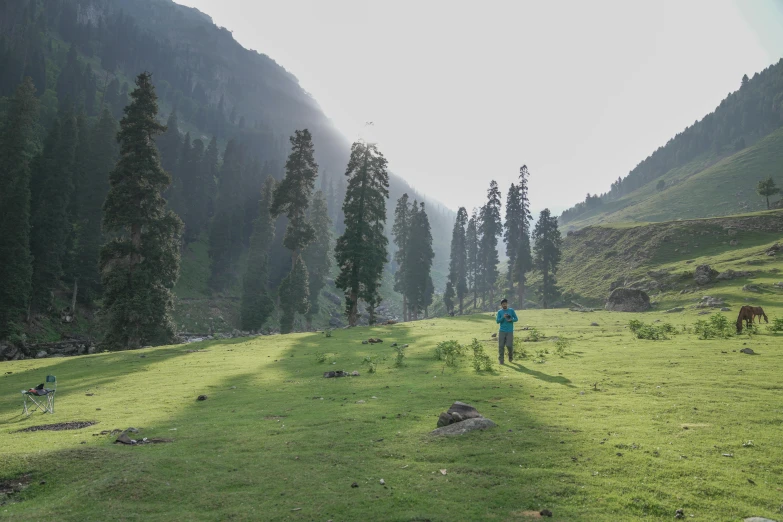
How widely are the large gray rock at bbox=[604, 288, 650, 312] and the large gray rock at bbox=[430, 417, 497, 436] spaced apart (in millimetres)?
49963

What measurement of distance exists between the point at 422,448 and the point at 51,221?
71152 mm

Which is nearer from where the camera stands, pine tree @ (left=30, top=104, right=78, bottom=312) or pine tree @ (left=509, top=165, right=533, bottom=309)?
pine tree @ (left=30, top=104, right=78, bottom=312)

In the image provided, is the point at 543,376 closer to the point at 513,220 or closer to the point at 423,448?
the point at 423,448

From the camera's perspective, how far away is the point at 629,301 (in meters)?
53.2

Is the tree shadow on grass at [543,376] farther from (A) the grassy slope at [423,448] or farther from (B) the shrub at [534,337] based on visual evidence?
(B) the shrub at [534,337]

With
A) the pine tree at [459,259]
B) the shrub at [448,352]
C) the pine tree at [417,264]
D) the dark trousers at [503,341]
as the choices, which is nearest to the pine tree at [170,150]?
the pine tree at [417,264]

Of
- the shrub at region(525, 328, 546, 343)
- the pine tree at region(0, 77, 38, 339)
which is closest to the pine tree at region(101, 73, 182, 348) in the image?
the pine tree at region(0, 77, 38, 339)

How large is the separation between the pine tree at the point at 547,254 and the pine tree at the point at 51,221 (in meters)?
79.3

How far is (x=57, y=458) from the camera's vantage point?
923 centimetres

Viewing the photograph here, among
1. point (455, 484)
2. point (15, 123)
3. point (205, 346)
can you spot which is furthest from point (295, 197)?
point (455, 484)

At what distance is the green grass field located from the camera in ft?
23.5

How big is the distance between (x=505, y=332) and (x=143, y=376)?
19.2 m

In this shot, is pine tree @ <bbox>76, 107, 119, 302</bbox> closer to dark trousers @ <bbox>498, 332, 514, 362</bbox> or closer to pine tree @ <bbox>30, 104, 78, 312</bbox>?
pine tree @ <bbox>30, 104, 78, 312</bbox>

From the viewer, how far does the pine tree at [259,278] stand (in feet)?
228
